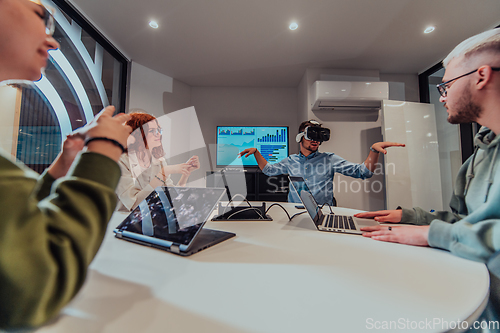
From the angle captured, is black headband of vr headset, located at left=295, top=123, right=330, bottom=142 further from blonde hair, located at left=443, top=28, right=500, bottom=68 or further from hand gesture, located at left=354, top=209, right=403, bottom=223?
blonde hair, located at left=443, top=28, right=500, bottom=68

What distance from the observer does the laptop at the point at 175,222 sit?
2.00 ft

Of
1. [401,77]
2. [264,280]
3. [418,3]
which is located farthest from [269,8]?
[401,77]

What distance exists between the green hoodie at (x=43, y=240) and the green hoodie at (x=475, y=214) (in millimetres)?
874

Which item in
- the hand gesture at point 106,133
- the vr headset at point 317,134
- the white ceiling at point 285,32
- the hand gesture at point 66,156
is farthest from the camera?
the vr headset at point 317,134

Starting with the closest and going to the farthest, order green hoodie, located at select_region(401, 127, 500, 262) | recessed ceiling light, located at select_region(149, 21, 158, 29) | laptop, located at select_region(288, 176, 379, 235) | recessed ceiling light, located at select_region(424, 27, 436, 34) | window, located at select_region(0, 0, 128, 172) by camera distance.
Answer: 1. green hoodie, located at select_region(401, 127, 500, 262)
2. laptop, located at select_region(288, 176, 379, 235)
3. window, located at select_region(0, 0, 128, 172)
4. recessed ceiling light, located at select_region(149, 21, 158, 29)
5. recessed ceiling light, located at select_region(424, 27, 436, 34)

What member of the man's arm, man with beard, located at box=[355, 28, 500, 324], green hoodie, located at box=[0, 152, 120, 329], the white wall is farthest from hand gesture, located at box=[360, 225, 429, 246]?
the white wall

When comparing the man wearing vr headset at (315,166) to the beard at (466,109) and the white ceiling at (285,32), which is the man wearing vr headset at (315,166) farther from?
the beard at (466,109)

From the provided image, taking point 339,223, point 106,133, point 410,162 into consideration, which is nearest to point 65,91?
point 106,133

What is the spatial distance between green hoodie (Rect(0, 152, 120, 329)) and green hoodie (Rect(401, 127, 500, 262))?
87cm

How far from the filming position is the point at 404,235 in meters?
0.71

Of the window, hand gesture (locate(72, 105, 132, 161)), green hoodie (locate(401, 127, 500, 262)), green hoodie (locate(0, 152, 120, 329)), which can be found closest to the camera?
green hoodie (locate(0, 152, 120, 329))

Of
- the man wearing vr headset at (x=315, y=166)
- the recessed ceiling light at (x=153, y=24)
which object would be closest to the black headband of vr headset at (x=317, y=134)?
the man wearing vr headset at (x=315, y=166)

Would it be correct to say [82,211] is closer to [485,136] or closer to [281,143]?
[485,136]

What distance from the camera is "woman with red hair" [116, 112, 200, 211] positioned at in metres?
1.20
